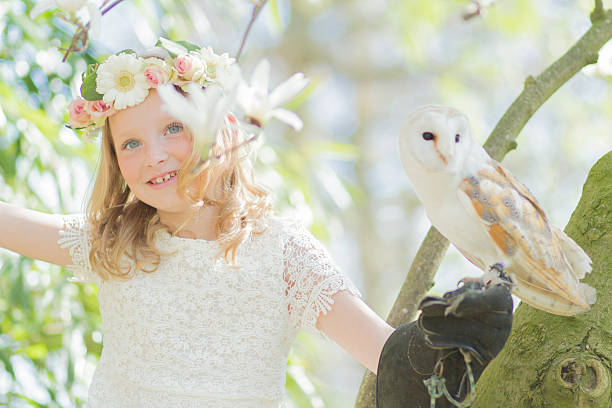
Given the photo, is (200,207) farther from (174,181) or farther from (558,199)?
(558,199)

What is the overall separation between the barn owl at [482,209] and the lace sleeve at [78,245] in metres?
0.71

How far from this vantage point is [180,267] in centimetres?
114

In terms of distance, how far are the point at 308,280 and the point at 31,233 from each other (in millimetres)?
493

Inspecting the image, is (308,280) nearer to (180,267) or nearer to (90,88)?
(180,267)

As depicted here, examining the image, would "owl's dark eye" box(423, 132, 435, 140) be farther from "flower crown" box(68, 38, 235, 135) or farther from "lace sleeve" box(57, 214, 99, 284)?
"lace sleeve" box(57, 214, 99, 284)

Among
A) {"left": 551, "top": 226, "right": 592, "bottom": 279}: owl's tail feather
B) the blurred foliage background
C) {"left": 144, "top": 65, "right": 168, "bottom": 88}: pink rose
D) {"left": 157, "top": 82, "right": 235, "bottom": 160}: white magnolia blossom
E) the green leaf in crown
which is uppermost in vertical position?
{"left": 157, "top": 82, "right": 235, "bottom": 160}: white magnolia blossom

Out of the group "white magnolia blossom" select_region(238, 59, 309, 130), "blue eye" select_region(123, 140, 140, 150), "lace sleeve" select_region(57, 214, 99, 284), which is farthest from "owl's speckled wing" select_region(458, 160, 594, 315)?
"lace sleeve" select_region(57, 214, 99, 284)

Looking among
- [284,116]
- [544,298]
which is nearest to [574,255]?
[544,298]

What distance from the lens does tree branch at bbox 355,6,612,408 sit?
115 cm

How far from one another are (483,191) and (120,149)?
654 millimetres

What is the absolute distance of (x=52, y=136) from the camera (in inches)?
70.6

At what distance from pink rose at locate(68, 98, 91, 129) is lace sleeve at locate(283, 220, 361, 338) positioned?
0.40 meters

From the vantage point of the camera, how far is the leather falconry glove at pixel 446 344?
69 centimetres

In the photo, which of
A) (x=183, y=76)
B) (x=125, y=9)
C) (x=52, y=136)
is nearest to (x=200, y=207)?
(x=183, y=76)
